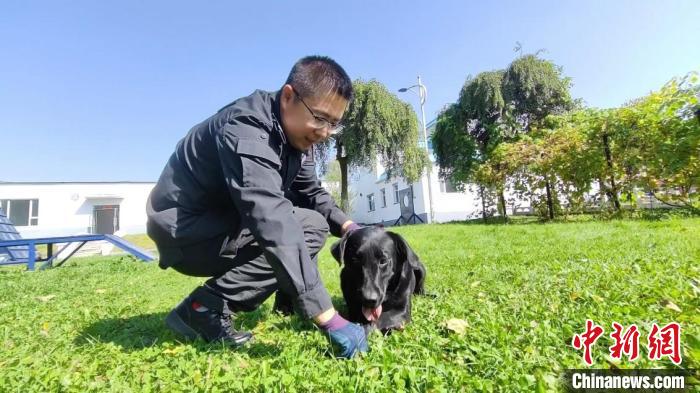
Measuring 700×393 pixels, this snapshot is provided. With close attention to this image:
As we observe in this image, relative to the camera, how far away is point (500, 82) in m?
19.2

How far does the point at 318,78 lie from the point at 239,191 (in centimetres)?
73

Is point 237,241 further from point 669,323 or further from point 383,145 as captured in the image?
point 383,145

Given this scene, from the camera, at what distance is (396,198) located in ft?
96.2

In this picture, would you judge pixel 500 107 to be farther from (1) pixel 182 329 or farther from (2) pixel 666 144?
(1) pixel 182 329

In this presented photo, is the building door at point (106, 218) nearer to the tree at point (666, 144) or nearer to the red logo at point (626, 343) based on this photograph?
the tree at point (666, 144)

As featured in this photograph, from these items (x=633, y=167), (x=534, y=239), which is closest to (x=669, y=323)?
(x=534, y=239)

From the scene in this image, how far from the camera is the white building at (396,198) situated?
24.1 meters

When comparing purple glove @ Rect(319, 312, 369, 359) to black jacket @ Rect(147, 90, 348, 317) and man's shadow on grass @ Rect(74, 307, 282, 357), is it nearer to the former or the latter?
black jacket @ Rect(147, 90, 348, 317)

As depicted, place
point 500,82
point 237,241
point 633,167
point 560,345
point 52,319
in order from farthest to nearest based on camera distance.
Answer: point 500,82 → point 633,167 → point 52,319 → point 237,241 → point 560,345

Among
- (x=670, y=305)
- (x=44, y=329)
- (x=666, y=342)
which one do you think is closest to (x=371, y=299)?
(x=666, y=342)

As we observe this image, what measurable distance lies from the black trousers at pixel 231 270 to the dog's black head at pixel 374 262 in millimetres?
400

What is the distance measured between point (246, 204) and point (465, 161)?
19093mm

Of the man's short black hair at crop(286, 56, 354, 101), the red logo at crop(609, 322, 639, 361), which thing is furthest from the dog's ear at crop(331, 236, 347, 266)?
the red logo at crop(609, 322, 639, 361)

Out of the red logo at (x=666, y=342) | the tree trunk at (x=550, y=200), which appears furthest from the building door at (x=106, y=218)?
the red logo at (x=666, y=342)
